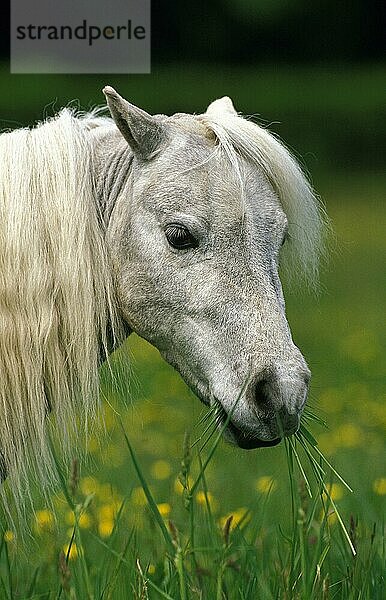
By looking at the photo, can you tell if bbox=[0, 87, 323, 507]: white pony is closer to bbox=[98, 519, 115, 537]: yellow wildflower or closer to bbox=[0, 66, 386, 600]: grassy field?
bbox=[0, 66, 386, 600]: grassy field

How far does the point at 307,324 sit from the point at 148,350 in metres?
2.16

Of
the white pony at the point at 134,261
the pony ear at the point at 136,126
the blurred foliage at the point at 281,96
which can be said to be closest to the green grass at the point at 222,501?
the white pony at the point at 134,261

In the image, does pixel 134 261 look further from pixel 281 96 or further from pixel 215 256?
pixel 281 96

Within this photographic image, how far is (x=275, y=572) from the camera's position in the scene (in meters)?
2.62

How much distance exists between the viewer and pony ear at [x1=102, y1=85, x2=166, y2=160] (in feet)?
8.52

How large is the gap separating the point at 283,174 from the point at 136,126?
39 cm

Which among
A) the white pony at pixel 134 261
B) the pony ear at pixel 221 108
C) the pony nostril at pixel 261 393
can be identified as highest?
the pony ear at pixel 221 108

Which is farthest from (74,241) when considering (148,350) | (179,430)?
(148,350)

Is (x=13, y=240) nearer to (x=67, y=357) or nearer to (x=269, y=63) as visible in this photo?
(x=67, y=357)

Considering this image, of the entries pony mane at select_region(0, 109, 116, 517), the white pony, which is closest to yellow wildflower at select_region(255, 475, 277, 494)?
the white pony

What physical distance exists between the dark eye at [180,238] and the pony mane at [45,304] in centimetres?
20

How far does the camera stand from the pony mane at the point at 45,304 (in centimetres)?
265

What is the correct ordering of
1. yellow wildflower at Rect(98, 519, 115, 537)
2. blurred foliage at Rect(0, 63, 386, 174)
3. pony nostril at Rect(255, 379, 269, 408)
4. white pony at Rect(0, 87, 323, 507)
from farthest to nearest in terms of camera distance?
1. blurred foliage at Rect(0, 63, 386, 174)
2. yellow wildflower at Rect(98, 519, 115, 537)
3. white pony at Rect(0, 87, 323, 507)
4. pony nostril at Rect(255, 379, 269, 408)

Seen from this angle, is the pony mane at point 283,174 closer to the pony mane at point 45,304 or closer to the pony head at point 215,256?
the pony head at point 215,256
